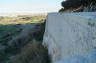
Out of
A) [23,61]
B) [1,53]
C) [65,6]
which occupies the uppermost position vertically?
[65,6]

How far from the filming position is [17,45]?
88.9 feet

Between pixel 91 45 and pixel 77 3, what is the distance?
2373 cm

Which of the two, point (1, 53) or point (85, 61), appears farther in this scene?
point (1, 53)

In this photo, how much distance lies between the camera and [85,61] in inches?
107

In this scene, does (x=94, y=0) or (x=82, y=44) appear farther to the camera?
(x=94, y=0)

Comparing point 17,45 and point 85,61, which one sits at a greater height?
point 85,61

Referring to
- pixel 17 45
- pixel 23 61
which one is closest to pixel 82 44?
pixel 23 61

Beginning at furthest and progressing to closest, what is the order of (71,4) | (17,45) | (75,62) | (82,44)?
(71,4) → (17,45) → (82,44) → (75,62)

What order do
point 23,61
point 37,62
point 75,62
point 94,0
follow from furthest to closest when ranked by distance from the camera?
point 94,0
point 23,61
point 37,62
point 75,62

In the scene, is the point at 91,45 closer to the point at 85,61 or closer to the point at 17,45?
the point at 85,61

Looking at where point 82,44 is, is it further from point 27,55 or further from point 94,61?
point 27,55

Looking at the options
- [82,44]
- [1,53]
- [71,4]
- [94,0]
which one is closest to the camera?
[82,44]

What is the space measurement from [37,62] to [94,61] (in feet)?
33.4

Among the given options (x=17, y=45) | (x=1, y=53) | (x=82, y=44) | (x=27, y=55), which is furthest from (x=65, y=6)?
(x=82, y=44)
